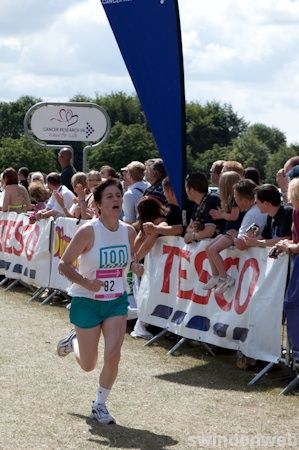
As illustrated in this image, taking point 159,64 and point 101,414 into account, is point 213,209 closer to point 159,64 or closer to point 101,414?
point 159,64

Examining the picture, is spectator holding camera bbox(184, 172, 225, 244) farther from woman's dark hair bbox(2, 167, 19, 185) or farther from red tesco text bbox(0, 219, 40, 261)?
woman's dark hair bbox(2, 167, 19, 185)

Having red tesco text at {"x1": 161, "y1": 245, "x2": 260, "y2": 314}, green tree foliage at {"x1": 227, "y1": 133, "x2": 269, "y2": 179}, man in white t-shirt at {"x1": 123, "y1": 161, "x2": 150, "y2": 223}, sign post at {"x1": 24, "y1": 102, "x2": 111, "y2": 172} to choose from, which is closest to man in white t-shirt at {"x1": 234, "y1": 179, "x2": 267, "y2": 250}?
red tesco text at {"x1": 161, "y1": 245, "x2": 260, "y2": 314}

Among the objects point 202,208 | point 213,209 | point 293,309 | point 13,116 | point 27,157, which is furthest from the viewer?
point 13,116

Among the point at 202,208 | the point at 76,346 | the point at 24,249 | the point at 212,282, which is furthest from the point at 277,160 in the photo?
the point at 76,346

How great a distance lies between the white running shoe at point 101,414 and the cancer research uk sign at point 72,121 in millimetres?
12768

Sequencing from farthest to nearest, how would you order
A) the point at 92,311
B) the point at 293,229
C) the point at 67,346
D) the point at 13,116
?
the point at 13,116, the point at 293,229, the point at 67,346, the point at 92,311

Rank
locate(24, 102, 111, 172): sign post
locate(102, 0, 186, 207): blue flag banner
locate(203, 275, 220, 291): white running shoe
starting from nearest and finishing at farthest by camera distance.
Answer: locate(203, 275, 220, 291): white running shoe < locate(102, 0, 186, 207): blue flag banner < locate(24, 102, 111, 172): sign post

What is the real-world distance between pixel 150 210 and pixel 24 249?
511 cm

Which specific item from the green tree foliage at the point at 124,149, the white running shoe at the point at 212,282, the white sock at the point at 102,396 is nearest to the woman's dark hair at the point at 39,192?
the white running shoe at the point at 212,282

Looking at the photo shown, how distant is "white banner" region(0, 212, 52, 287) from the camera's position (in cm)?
1540

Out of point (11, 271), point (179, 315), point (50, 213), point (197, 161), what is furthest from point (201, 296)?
point (197, 161)

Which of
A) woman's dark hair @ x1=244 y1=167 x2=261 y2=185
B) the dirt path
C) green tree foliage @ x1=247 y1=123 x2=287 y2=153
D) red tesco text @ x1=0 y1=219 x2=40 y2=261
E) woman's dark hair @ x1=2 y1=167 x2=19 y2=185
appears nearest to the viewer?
the dirt path

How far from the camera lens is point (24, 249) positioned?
642 inches

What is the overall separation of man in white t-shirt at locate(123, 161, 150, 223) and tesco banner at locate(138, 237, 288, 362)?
1.06 meters
